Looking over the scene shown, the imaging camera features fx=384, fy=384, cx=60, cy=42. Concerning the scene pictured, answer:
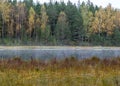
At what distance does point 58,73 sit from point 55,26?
73299 mm

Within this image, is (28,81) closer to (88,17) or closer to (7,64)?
(7,64)

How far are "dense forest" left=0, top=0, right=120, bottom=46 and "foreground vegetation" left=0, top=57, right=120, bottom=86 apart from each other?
197ft

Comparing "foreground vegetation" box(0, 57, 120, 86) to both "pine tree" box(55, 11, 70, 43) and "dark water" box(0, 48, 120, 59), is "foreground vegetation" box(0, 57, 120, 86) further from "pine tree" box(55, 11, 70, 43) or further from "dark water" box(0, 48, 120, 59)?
"pine tree" box(55, 11, 70, 43)

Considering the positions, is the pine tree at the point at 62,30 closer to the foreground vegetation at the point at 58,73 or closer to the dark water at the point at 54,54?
the dark water at the point at 54,54

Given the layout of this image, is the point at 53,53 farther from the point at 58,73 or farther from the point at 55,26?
the point at 55,26

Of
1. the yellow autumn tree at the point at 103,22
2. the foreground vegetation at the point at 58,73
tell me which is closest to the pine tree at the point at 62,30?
the yellow autumn tree at the point at 103,22

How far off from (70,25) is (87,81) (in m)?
75.9

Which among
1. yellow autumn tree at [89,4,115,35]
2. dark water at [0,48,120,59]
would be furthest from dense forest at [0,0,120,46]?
dark water at [0,48,120,59]

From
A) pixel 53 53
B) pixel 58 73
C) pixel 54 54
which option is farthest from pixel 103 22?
pixel 58 73

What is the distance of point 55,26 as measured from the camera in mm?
85062

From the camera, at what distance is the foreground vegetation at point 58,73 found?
10164mm

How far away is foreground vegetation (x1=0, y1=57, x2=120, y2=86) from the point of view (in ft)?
33.3

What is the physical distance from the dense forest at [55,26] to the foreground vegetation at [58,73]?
60.2 metres

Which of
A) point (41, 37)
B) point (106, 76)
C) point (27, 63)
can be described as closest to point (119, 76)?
point (106, 76)
